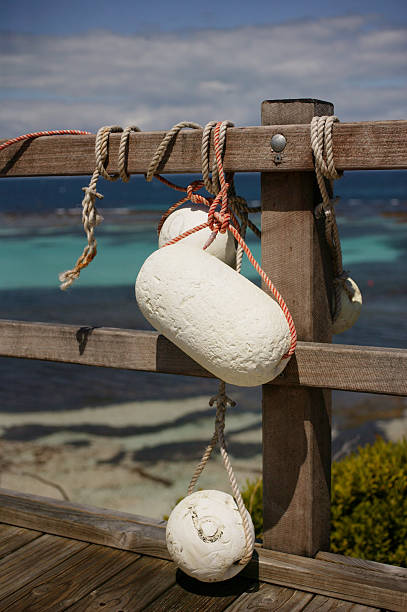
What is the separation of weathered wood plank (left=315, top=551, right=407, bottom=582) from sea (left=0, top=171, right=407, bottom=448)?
3.41 ft

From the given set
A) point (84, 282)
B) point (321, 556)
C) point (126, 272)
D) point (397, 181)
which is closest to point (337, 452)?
point (321, 556)

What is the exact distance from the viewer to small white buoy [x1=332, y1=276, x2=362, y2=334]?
2.10 m

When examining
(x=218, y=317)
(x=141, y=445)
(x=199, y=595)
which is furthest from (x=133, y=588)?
(x=141, y=445)

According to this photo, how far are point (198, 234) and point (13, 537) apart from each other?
1166 millimetres

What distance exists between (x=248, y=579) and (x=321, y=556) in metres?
0.22

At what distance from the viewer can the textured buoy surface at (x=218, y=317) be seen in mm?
1728

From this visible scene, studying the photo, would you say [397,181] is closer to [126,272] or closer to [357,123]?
[126,272]

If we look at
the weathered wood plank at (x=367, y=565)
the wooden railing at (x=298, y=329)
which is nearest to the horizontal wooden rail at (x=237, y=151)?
the wooden railing at (x=298, y=329)

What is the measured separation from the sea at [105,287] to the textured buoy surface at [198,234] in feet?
1.34

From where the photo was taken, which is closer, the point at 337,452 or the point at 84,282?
the point at 337,452

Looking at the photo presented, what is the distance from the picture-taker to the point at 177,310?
1790 mm

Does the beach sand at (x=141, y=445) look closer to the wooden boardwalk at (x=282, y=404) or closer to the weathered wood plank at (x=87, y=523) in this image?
the weathered wood plank at (x=87, y=523)

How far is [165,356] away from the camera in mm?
2086

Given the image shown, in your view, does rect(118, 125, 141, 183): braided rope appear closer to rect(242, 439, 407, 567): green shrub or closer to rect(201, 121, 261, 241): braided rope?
rect(201, 121, 261, 241): braided rope
